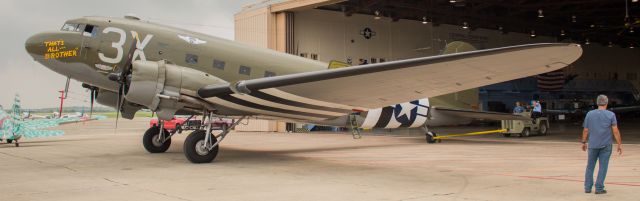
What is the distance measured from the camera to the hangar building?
91.3 feet

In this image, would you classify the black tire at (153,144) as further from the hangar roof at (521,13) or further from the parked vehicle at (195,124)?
the hangar roof at (521,13)

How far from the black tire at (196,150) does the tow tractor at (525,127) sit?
13.7 m

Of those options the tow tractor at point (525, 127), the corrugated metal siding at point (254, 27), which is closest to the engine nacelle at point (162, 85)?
the tow tractor at point (525, 127)

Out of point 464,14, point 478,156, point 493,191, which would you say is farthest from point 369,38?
point 493,191

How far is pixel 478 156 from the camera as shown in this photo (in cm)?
1262

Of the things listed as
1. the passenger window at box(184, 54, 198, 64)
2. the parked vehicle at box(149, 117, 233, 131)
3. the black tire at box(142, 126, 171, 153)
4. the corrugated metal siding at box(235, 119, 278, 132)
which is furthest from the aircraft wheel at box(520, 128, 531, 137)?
the passenger window at box(184, 54, 198, 64)

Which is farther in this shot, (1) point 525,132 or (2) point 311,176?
(1) point 525,132

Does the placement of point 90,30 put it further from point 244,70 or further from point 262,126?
point 262,126

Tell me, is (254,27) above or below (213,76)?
above

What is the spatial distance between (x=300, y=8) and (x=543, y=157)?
54.7 ft

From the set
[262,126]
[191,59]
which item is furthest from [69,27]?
[262,126]

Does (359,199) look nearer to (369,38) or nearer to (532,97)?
(369,38)

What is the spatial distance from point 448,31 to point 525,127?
15713mm

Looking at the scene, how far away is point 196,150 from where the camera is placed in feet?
34.7
